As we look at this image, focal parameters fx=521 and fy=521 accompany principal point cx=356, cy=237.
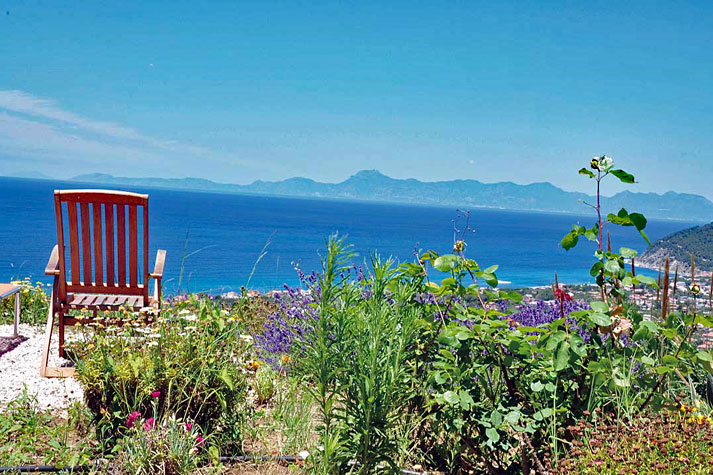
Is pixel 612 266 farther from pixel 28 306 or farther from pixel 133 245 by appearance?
pixel 28 306

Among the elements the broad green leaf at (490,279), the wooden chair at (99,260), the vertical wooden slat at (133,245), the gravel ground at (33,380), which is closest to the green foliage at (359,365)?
the broad green leaf at (490,279)

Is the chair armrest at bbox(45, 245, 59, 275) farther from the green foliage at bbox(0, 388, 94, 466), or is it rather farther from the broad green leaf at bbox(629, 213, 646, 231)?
the broad green leaf at bbox(629, 213, 646, 231)

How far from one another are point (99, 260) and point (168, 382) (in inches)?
85.3

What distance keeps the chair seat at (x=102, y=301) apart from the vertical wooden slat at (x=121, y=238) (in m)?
0.18

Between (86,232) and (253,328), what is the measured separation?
1.58 metres

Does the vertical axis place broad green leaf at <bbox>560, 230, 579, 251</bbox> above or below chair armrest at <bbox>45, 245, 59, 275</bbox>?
above

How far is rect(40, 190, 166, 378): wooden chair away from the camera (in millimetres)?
3848

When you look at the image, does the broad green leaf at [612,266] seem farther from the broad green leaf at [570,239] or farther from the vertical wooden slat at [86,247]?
the vertical wooden slat at [86,247]

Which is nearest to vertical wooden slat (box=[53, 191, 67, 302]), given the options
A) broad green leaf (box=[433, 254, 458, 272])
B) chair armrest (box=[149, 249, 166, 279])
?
chair armrest (box=[149, 249, 166, 279])

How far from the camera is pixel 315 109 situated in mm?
107125

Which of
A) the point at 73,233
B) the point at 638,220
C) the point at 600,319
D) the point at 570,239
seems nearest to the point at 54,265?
the point at 73,233

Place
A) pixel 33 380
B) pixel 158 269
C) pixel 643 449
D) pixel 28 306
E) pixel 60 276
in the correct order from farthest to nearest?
pixel 28 306
pixel 158 269
pixel 60 276
pixel 33 380
pixel 643 449

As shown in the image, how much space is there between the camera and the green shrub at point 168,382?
2.35 m

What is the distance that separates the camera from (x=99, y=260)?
4164 millimetres
